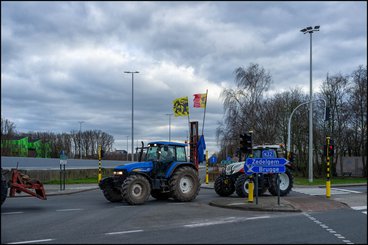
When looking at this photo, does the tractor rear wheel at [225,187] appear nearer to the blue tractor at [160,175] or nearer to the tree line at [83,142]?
the blue tractor at [160,175]

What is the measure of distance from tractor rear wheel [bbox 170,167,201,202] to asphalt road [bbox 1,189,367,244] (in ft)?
6.35

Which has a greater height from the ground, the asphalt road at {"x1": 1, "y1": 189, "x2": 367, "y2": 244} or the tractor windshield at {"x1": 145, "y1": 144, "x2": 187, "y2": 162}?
the tractor windshield at {"x1": 145, "y1": 144, "x2": 187, "y2": 162}

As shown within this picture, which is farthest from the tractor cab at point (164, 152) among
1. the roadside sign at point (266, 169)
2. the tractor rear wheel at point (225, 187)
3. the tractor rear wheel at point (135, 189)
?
the roadside sign at point (266, 169)

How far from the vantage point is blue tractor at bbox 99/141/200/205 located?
61.4 ft

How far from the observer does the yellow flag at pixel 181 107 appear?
34.3 meters

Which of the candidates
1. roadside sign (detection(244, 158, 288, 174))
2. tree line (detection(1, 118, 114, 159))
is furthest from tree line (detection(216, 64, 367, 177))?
tree line (detection(1, 118, 114, 159))

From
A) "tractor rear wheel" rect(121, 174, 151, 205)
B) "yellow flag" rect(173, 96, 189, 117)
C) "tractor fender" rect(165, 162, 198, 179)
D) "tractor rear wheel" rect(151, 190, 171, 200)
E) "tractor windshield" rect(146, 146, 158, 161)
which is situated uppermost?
"yellow flag" rect(173, 96, 189, 117)

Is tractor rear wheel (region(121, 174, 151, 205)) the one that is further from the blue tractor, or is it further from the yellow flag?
the yellow flag

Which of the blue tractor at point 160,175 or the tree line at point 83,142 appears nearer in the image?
the blue tractor at point 160,175

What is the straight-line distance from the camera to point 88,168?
53344 mm

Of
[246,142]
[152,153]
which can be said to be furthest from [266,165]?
→ [152,153]

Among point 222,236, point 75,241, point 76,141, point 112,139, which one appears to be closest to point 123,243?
point 75,241

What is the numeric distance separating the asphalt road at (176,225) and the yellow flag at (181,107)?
58.3 feet

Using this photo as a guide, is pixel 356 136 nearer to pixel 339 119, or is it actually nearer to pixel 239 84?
pixel 339 119
